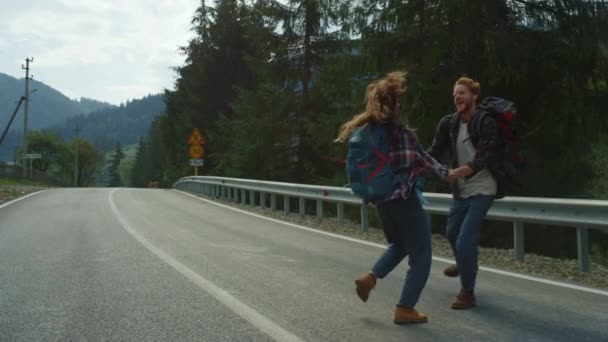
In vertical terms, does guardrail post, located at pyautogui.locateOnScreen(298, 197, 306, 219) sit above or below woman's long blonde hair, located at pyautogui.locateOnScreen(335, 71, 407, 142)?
below

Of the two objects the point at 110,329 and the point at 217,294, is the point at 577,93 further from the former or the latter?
the point at 110,329

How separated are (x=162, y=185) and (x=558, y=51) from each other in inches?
2550

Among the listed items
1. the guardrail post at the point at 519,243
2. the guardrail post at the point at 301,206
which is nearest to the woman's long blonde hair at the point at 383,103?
the guardrail post at the point at 519,243

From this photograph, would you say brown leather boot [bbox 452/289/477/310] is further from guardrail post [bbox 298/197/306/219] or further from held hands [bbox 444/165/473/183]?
guardrail post [bbox 298/197/306/219]

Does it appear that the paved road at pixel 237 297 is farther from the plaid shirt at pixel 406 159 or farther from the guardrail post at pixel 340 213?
the guardrail post at pixel 340 213

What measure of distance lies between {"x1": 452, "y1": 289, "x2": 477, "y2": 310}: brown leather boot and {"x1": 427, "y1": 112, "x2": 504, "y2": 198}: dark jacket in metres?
0.81

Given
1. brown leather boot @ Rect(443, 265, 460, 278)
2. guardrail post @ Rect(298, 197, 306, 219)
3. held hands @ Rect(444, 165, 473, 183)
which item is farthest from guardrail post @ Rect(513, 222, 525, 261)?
guardrail post @ Rect(298, 197, 306, 219)

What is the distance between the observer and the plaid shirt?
155 inches

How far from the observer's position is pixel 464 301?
4.51 metres

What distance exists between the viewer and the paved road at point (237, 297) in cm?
385

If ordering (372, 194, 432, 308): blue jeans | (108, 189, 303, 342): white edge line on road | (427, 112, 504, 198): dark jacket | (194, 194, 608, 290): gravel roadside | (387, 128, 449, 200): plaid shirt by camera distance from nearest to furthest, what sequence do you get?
1. (108, 189, 303, 342): white edge line on road
2. (387, 128, 449, 200): plaid shirt
3. (372, 194, 432, 308): blue jeans
4. (427, 112, 504, 198): dark jacket
5. (194, 194, 608, 290): gravel roadside

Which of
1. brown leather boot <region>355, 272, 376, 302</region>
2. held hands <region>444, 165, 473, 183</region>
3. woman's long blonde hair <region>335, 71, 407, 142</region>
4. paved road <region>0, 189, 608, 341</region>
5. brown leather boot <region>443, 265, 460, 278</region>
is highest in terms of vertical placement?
woman's long blonde hair <region>335, 71, 407, 142</region>

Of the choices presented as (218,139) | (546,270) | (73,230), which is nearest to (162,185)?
(218,139)

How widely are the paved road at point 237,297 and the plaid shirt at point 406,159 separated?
977 millimetres
